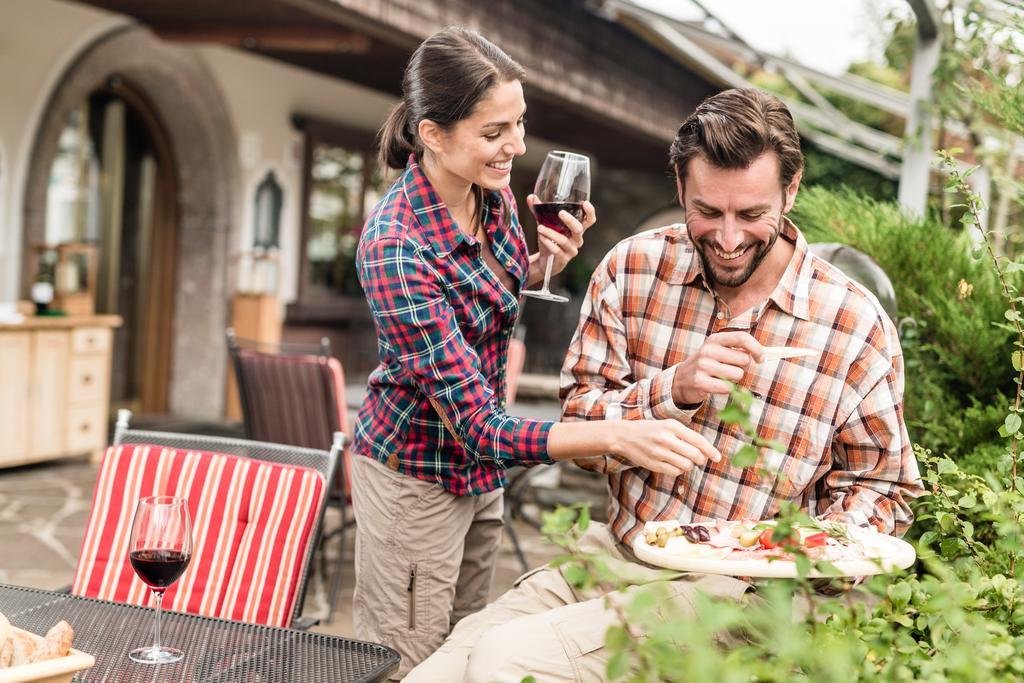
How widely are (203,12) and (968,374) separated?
566 cm

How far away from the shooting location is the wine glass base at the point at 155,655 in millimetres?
1612

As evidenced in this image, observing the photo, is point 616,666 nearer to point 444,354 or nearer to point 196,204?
point 444,354

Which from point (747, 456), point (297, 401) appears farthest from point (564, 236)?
point (297, 401)

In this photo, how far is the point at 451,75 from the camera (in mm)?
1885

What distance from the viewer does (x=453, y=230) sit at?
1.96m

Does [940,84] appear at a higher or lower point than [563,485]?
higher

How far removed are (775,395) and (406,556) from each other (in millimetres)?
733

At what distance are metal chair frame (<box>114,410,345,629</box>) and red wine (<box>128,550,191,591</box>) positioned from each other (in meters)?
0.54

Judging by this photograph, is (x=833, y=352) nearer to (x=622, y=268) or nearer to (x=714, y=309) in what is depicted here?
(x=714, y=309)

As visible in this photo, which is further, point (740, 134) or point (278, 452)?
point (278, 452)

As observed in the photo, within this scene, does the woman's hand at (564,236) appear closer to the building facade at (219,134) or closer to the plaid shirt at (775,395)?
the plaid shirt at (775,395)

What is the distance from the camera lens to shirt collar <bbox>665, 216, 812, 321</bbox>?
1958mm

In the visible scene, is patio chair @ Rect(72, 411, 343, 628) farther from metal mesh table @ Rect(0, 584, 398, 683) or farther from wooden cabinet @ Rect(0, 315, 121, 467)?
wooden cabinet @ Rect(0, 315, 121, 467)

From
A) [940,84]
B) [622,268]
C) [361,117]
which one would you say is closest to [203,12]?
[361,117]
